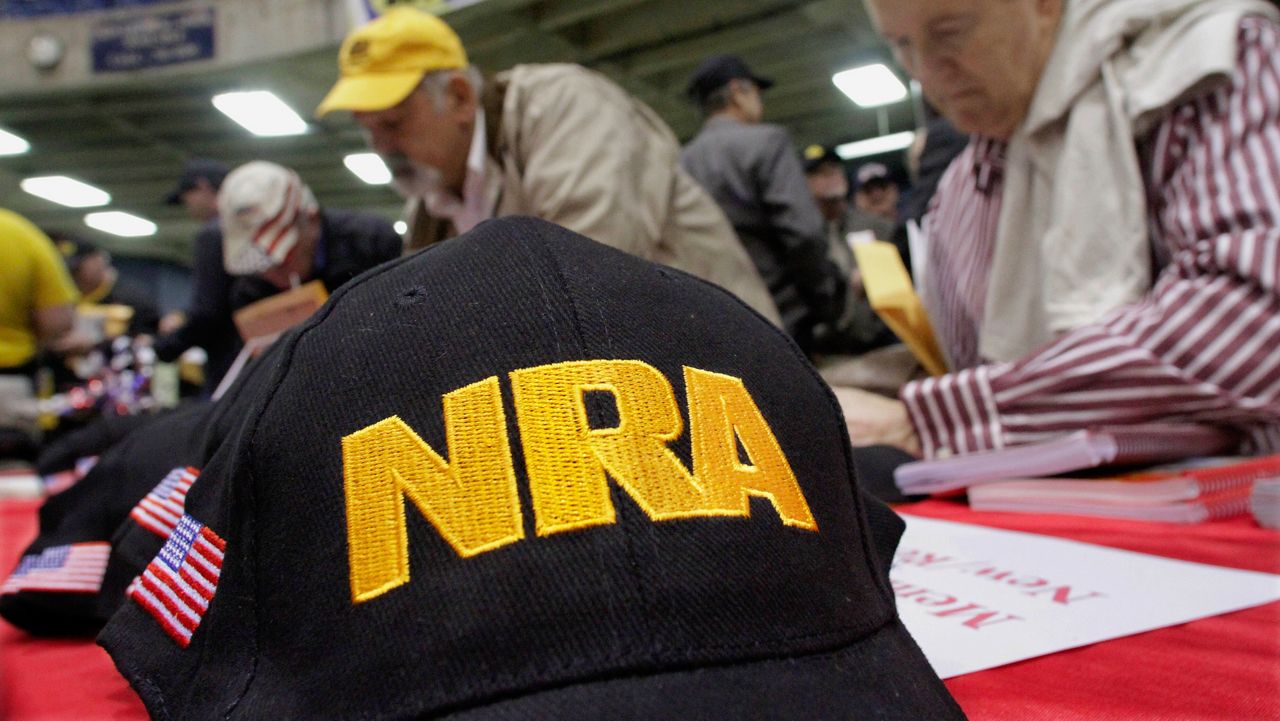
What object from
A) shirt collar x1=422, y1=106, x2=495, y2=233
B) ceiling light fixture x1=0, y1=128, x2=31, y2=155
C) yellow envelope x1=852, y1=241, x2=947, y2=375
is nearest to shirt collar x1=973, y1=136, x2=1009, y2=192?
yellow envelope x1=852, y1=241, x2=947, y2=375

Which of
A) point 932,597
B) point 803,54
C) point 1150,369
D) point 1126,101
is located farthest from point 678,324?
point 803,54

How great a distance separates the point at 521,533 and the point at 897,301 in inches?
30.5

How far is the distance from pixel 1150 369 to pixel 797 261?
115 centimetres

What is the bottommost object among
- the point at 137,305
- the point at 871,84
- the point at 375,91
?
the point at 137,305

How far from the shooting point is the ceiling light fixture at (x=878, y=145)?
25.0 ft

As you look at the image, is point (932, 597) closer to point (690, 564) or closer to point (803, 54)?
point (690, 564)

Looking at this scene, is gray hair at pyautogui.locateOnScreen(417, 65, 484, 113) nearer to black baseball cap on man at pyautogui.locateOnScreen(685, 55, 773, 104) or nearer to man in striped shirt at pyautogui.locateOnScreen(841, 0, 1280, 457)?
man in striped shirt at pyautogui.locateOnScreen(841, 0, 1280, 457)

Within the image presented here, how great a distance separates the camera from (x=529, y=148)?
1.29 metres

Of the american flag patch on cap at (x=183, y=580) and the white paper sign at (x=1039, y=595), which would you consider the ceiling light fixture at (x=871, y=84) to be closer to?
the white paper sign at (x=1039, y=595)

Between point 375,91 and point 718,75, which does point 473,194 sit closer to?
point 375,91

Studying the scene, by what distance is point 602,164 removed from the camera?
120 centimetres

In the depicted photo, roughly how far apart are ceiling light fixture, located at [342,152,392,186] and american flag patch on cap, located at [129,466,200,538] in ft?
24.1

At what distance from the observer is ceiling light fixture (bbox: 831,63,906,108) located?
220 inches

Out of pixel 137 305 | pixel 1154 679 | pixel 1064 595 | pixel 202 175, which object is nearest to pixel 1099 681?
pixel 1154 679
